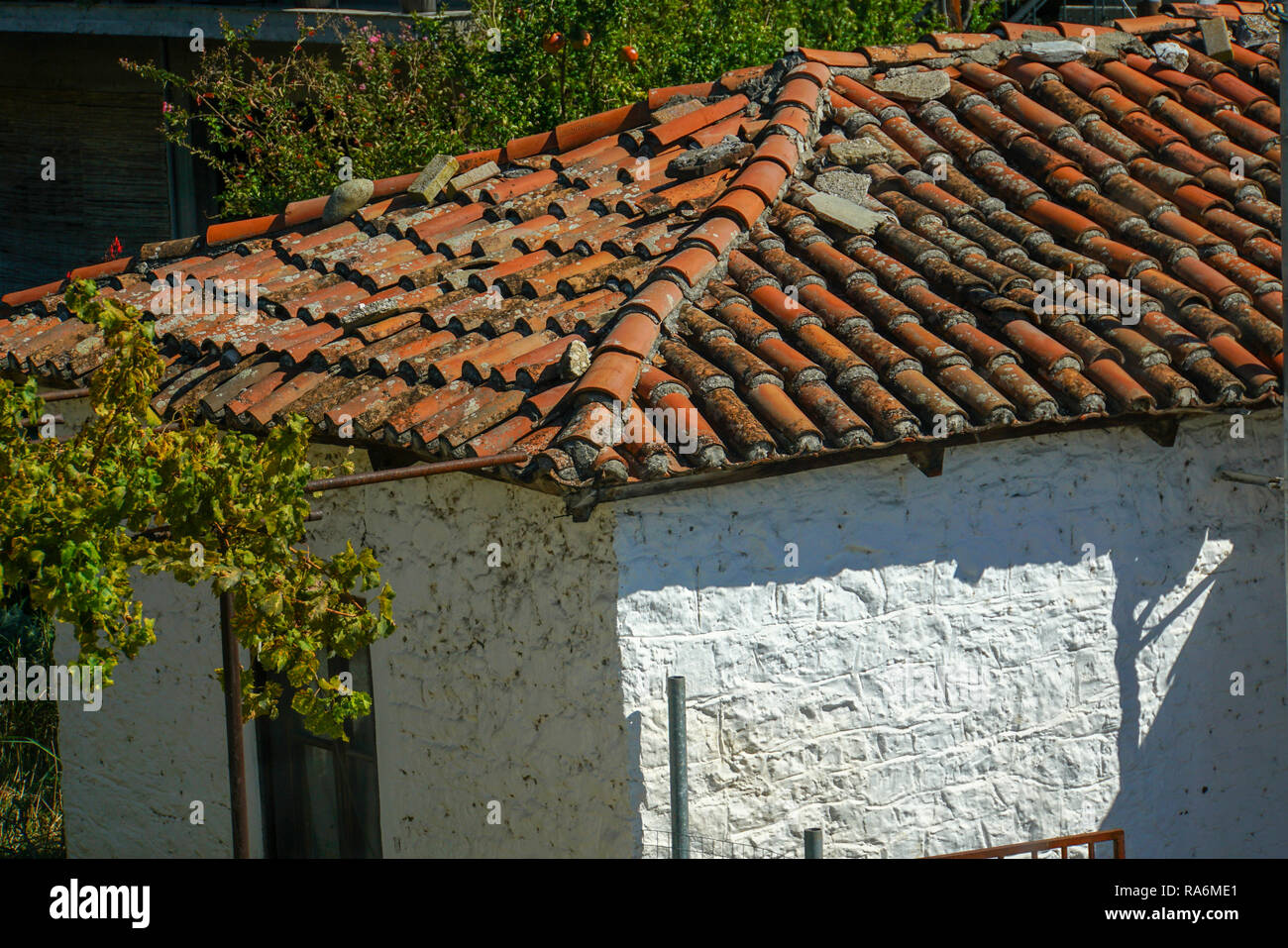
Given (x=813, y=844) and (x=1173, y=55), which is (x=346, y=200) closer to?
(x=813, y=844)

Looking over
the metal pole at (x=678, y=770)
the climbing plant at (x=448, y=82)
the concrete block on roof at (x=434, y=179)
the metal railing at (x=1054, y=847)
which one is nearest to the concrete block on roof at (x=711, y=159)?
the concrete block on roof at (x=434, y=179)

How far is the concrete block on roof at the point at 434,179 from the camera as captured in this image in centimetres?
745

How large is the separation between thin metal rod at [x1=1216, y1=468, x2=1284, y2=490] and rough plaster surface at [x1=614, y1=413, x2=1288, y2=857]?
0.06 metres

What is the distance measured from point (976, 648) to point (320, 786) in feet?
10.2

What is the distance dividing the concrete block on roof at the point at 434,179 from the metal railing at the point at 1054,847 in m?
4.30

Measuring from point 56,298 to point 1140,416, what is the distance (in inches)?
227

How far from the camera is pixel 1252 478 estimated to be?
5.86m

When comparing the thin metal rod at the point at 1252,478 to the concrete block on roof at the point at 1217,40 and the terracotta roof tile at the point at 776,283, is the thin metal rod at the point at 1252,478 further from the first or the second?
the concrete block on roof at the point at 1217,40

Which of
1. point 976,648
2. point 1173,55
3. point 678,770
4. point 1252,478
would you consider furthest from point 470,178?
point 1252,478

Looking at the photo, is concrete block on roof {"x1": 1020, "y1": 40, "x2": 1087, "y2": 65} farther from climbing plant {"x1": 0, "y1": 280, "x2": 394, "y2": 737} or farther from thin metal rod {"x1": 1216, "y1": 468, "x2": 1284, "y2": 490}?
climbing plant {"x1": 0, "y1": 280, "x2": 394, "y2": 737}

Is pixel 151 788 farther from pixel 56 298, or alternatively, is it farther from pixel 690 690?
pixel 690 690

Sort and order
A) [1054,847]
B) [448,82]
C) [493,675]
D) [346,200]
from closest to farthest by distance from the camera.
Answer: [1054,847] < [493,675] < [346,200] < [448,82]
